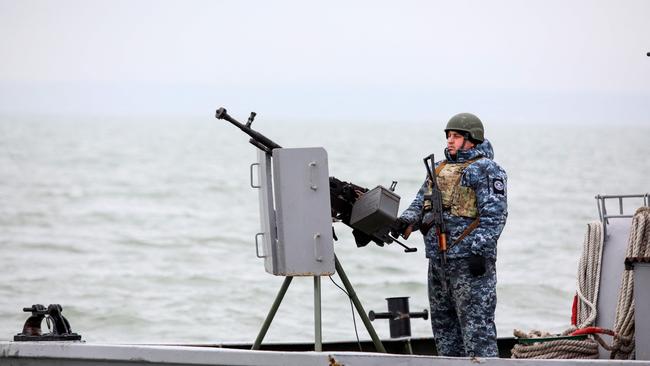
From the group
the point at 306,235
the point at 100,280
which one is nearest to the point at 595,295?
the point at 306,235

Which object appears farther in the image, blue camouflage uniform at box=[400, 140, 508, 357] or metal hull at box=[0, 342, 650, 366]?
blue camouflage uniform at box=[400, 140, 508, 357]

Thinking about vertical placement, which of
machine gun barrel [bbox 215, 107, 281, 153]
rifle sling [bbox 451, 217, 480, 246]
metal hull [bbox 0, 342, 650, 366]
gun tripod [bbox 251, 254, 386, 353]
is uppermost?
machine gun barrel [bbox 215, 107, 281, 153]

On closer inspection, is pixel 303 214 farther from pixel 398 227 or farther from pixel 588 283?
pixel 588 283

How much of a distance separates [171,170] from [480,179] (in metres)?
52.0

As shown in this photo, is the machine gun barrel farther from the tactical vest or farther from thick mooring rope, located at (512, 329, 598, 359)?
thick mooring rope, located at (512, 329, 598, 359)

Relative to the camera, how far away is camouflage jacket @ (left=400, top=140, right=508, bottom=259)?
7.94 m

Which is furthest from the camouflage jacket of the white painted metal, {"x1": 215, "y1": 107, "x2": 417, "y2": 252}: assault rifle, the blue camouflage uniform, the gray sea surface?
the gray sea surface

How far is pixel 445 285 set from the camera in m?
8.06

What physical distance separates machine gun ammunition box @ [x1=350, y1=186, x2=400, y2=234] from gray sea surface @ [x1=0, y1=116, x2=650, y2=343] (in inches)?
397

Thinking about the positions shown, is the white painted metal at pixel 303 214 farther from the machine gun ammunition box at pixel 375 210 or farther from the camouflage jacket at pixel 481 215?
the camouflage jacket at pixel 481 215

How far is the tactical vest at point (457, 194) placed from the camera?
26.3ft

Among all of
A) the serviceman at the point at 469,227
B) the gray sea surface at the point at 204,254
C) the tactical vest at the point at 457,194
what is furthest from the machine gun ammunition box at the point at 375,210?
the gray sea surface at the point at 204,254

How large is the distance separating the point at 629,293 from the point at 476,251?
1018 mm

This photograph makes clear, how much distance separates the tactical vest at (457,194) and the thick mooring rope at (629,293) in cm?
98
